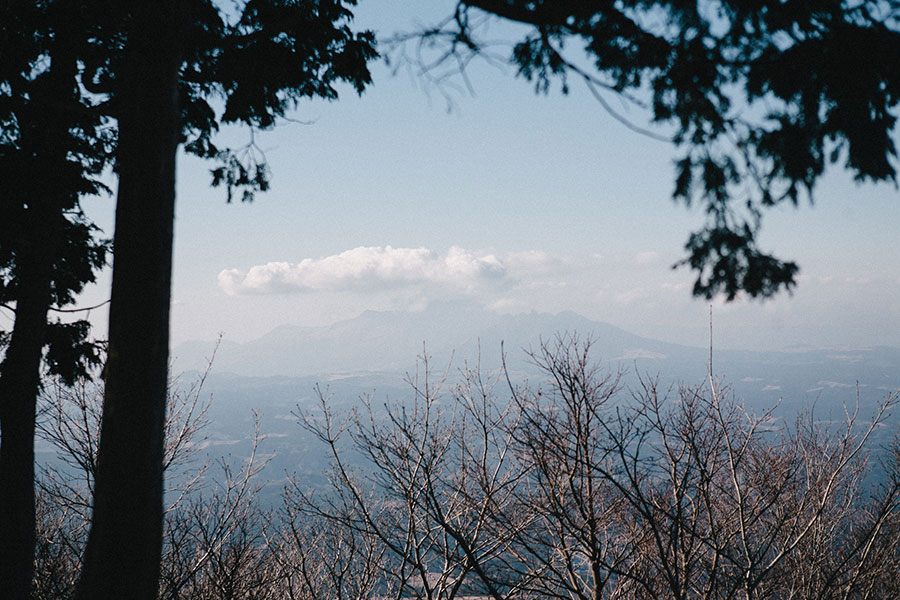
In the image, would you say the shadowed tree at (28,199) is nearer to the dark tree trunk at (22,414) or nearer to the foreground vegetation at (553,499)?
the dark tree trunk at (22,414)

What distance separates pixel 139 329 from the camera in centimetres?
300

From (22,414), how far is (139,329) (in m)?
3.76

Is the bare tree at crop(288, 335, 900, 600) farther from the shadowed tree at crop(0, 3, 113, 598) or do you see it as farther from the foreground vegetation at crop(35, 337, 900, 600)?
the shadowed tree at crop(0, 3, 113, 598)

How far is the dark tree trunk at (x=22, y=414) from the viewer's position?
16.7 feet

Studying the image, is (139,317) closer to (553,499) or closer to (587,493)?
(553,499)

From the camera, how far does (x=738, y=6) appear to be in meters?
2.77

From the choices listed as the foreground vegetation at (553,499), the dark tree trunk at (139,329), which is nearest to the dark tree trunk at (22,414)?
the foreground vegetation at (553,499)

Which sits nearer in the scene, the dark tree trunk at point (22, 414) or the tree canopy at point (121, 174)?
the tree canopy at point (121, 174)

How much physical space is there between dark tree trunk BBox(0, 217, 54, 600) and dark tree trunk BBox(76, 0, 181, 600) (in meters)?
3.40

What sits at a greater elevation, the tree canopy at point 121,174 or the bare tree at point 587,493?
the tree canopy at point 121,174

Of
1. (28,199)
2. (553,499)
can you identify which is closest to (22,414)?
(28,199)

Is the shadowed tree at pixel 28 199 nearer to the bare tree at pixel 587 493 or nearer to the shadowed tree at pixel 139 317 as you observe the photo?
the shadowed tree at pixel 139 317

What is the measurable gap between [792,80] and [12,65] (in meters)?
6.92

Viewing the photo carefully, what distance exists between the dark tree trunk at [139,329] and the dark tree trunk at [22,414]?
3399 mm
